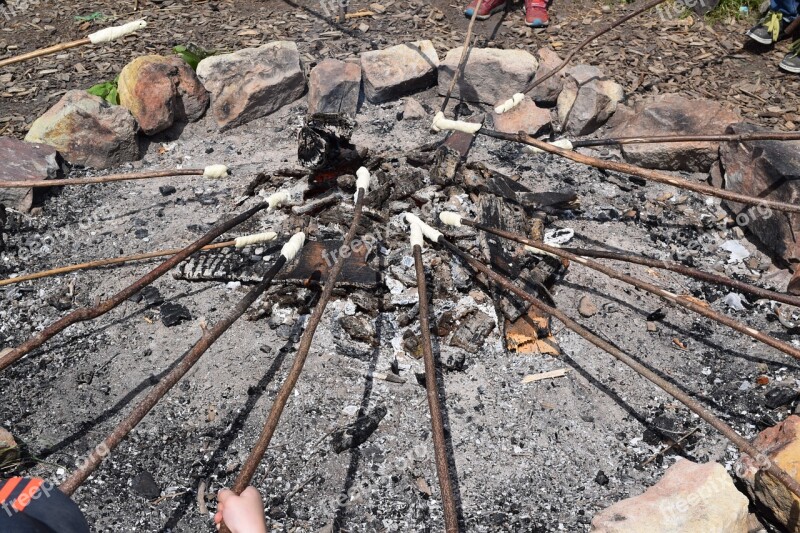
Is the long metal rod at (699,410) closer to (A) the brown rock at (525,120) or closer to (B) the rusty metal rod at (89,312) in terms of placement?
(B) the rusty metal rod at (89,312)

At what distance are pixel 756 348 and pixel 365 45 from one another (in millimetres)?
4512

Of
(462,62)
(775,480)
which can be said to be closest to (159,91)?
(462,62)

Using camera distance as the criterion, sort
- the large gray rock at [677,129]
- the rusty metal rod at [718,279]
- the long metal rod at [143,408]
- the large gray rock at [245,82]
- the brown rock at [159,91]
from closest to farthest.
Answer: the long metal rod at [143,408] → the rusty metal rod at [718,279] → the large gray rock at [677,129] → the brown rock at [159,91] → the large gray rock at [245,82]

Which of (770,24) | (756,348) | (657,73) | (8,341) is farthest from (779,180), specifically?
(8,341)

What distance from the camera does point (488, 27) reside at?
7.22 metres

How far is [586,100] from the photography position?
5.94m

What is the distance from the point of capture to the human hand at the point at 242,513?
2.44m

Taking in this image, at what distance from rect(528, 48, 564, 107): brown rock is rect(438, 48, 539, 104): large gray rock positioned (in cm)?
7

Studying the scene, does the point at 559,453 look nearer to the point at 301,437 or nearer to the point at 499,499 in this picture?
the point at 499,499

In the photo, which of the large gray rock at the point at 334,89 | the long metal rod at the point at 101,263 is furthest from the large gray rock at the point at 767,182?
the long metal rod at the point at 101,263

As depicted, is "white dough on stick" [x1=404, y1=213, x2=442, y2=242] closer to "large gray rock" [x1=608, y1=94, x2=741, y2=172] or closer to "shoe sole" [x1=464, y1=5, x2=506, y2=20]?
"large gray rock" [x1=608, y1=94, x2=741, y2=172]

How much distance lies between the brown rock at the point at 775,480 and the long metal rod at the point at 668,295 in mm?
389

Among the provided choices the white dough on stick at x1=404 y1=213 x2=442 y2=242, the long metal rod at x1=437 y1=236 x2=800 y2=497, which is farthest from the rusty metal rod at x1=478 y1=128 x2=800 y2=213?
the long metal rod at x1=437 y1=236 x2=800 y2=497

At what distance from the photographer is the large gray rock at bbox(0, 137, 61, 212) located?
5117mm
